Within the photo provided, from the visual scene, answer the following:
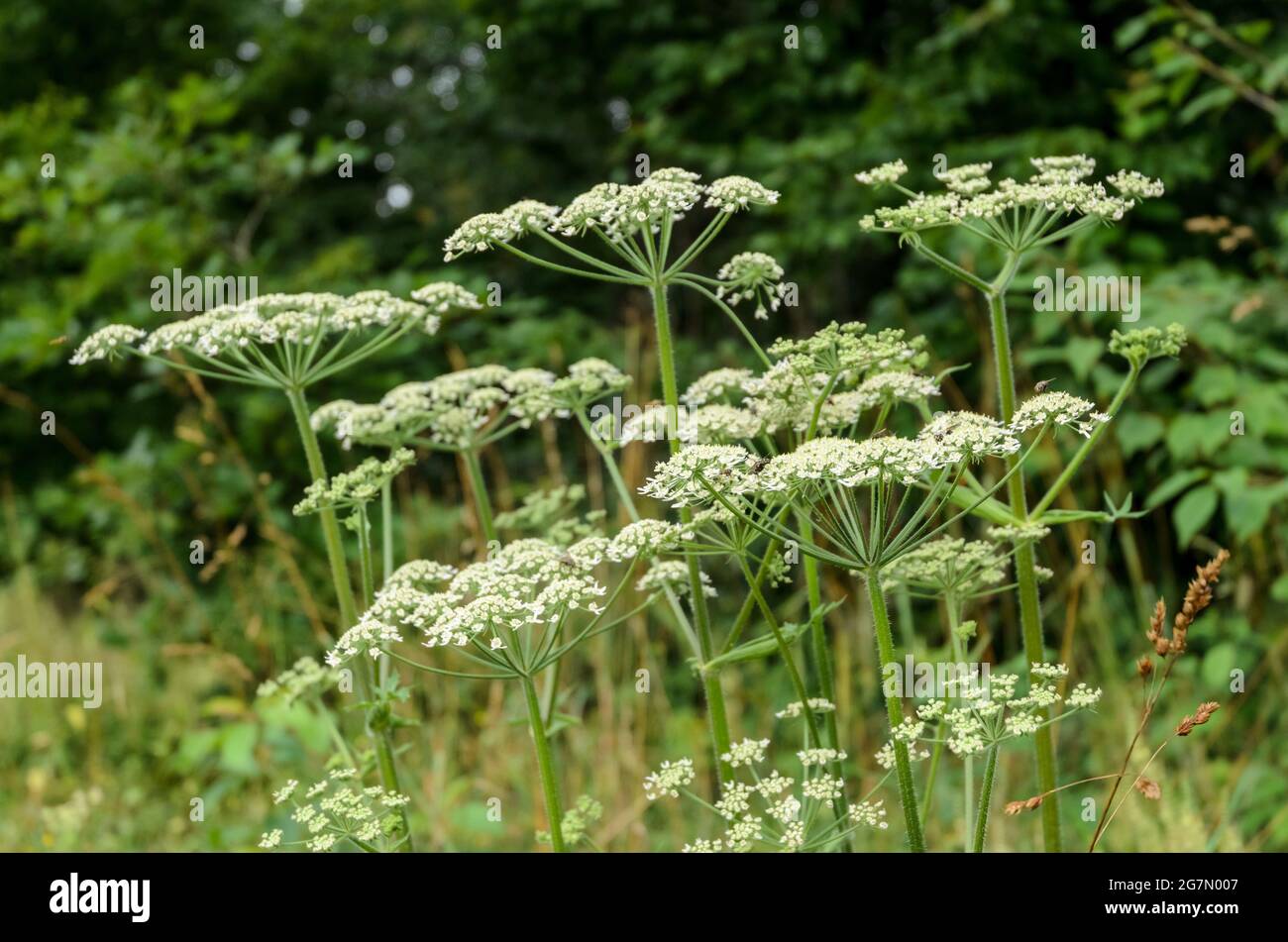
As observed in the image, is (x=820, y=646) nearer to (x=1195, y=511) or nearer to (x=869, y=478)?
(x=869, y=478)

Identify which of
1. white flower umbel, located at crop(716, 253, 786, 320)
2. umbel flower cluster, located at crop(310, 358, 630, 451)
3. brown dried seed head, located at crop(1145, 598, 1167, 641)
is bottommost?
brown dried seed head, located at crop(1145, 598, 1167, 641)

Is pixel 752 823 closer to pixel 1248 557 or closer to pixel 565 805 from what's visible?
pixel 565 805

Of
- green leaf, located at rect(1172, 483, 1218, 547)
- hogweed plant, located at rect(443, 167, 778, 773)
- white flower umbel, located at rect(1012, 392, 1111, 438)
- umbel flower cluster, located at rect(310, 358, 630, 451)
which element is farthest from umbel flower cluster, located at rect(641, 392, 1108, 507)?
green leaf, located at rect(1172, 483, 1218, 547)

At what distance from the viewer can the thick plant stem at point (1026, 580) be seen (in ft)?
6.89

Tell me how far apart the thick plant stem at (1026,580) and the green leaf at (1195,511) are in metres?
2.82

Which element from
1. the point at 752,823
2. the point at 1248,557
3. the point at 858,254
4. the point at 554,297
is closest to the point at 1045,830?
the point at 752,823

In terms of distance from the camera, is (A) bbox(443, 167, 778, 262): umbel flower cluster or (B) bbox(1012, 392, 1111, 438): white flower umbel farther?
(A) bbox(443, 167, 778, 262): umbel flower cluster

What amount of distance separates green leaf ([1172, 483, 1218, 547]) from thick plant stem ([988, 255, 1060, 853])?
282cm

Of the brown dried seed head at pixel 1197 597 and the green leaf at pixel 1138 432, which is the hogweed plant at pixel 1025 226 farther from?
the green leaf at pixel 1138 432

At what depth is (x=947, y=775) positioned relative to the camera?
5145 mm

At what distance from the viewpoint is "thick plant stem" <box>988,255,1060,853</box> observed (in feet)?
6.89

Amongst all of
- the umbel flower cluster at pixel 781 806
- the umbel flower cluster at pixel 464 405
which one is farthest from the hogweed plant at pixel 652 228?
the umbel flower cluster at pixel 464 405

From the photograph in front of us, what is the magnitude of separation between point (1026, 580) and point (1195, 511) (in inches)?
117

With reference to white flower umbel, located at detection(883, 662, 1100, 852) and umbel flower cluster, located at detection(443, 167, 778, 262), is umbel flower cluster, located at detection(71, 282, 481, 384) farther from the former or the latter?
white flower umbel, located at detection(883, 662, 1100, 852)
